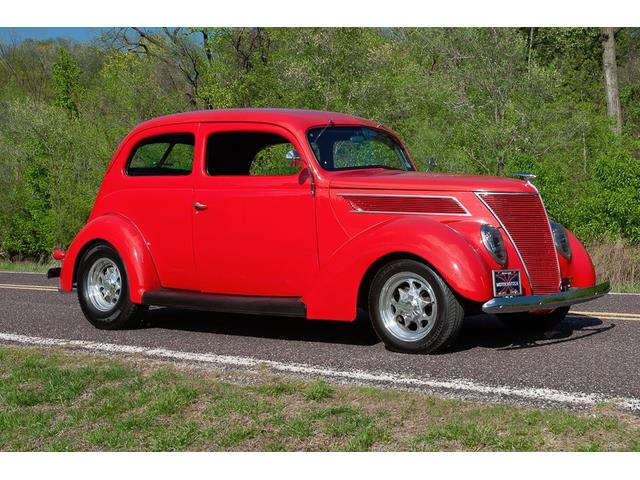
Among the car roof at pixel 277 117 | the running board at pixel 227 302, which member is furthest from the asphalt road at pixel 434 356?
the car roof at pixel 277 117

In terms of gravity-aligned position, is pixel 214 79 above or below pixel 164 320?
Result: above

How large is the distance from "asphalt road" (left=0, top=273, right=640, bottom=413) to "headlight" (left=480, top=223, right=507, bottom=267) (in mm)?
740

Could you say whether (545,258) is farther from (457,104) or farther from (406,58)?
(406,58)

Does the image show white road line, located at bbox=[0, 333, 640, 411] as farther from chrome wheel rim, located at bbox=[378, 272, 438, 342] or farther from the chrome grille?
the chrome grille

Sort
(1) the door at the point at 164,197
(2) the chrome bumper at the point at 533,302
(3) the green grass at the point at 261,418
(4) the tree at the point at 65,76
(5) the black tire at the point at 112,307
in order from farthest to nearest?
(4) the tree at the point at 65,76, (5) the black tire at the point at 112,307, (1) the door at the point at 164,197, (2) the chrome bumper at the point at 533,302, (3) the green grass at the point at 261,418

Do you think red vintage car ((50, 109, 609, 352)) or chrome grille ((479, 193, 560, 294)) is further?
chrome grille ((479, 193, 560, 294))

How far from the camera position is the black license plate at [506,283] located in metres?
6.78

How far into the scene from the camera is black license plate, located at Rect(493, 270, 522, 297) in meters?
6.78

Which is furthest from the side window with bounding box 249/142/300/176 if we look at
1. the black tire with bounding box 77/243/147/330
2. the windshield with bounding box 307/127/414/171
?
the black tire with bounding box 77/243/147/330

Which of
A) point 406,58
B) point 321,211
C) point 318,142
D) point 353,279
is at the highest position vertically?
point 406,58

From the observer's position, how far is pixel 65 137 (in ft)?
106

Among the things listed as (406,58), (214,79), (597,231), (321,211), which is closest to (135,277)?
(321,211)

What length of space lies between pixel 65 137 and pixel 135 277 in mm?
25136

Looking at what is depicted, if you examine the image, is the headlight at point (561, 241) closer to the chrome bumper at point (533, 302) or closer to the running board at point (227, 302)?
the chrome bumper at point (533, 302)
